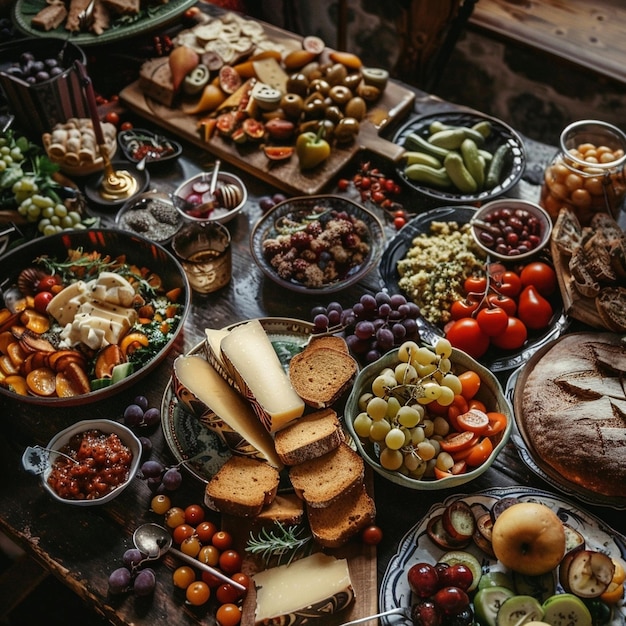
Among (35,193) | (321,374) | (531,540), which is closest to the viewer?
(531,540)

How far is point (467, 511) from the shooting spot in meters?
1.58

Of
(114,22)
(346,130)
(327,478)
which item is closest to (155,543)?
(327,478)

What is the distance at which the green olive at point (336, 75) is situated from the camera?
8.74 feet

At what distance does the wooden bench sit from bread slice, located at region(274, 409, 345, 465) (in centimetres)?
260

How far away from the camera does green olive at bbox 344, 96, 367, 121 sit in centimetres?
259

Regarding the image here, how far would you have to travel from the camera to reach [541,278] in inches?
79.7

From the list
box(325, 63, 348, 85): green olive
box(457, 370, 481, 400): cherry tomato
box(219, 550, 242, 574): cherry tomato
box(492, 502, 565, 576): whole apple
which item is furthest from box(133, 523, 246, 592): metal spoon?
box(325, 63, 348, 85): green olive

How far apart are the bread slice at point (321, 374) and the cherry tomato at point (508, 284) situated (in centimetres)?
59

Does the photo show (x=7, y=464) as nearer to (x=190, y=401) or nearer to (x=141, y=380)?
(x=141, y=380)

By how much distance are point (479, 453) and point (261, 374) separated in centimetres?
61

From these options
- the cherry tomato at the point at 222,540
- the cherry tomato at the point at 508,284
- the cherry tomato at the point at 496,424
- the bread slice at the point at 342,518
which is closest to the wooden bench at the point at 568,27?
the cherry tomato at the point at 508,284

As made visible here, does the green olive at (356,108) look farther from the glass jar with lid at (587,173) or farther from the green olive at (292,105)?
the glass jar with lid at (587,173)

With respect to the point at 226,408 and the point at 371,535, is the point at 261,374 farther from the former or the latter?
the point at 371,535

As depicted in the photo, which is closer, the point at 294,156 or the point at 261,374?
the point at 261,374
